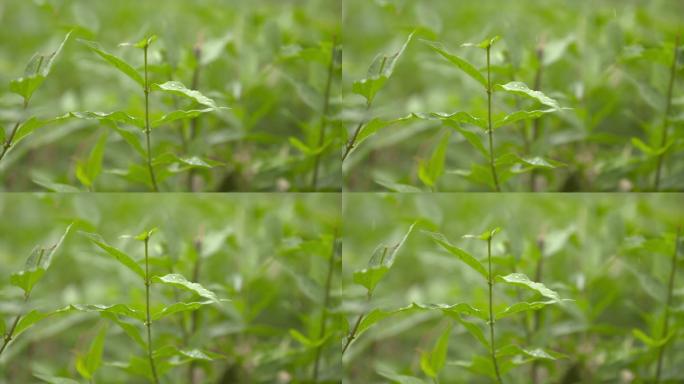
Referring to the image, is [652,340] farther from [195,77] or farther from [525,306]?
[195,77]

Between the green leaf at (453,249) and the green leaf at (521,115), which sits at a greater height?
the green leaf at (521,115)

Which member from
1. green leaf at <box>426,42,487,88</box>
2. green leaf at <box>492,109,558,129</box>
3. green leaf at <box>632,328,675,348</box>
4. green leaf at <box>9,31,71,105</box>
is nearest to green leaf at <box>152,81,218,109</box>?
green leaf at <box>9,31,71,105</box>

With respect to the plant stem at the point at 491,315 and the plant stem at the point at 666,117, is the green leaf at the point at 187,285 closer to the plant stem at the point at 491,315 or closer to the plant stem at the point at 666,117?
the plant stem at the point at 491,315

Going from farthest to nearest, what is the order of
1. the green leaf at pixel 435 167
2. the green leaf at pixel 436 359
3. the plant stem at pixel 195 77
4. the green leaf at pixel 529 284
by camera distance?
1. the plant stem at pixel 195 77
2. the green leaf at pixel 435 167
3. the green leaf at pixel 436 359
4. the green leaf at pixel 529 284

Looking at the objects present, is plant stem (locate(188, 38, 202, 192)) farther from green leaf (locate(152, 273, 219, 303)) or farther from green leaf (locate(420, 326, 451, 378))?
green leaf (locate(420, 326, 451, 378))

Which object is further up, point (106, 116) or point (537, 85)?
point (537, 85)

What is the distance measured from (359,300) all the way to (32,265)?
63 cm

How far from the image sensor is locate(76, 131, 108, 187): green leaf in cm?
138

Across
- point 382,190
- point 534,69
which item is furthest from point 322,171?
point 534,69

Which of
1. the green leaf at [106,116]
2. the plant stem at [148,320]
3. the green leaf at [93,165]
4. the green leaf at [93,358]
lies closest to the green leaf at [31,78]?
the green leaf at [106,116]

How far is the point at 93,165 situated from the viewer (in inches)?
54.5

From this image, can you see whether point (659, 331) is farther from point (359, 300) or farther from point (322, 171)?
point (322, 171)

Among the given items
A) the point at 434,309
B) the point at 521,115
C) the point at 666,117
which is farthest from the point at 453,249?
the point at 666,117

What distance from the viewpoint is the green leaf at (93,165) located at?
1376mm
